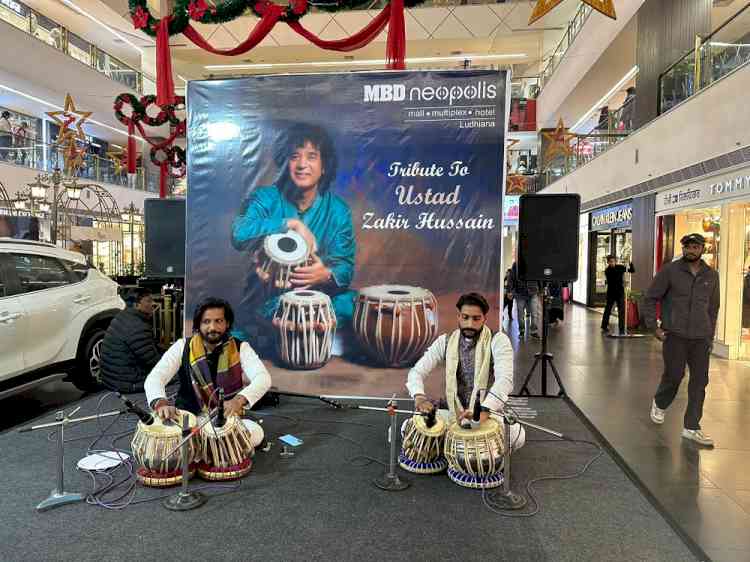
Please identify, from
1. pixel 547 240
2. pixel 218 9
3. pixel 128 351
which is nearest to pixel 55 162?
pixel 218 9

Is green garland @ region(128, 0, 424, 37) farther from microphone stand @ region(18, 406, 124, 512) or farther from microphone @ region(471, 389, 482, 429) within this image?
microphone stand @ region(18, 406, 124, 512)

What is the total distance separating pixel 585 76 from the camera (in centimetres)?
1365

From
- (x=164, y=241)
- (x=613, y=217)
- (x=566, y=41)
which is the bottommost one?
(x=164, y=241)

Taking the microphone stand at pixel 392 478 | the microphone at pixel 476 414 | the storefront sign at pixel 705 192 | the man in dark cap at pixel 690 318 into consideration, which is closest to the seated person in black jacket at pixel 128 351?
the microphone stand at pixel 392 478

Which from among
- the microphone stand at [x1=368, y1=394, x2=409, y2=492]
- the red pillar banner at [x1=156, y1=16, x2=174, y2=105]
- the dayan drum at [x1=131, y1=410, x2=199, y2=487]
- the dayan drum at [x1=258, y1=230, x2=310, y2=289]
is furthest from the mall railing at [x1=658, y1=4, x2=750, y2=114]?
the dayan drum at [x1=131, y1=410, x2=199, y2=487]

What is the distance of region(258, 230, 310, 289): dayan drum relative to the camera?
4.99 meters

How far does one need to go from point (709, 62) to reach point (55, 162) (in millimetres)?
12748

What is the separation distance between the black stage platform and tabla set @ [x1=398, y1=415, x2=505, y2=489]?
8 cm

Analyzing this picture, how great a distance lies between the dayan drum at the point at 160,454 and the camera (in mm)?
3188

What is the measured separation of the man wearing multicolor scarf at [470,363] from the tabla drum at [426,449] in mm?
163

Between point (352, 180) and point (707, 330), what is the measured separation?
3170mm

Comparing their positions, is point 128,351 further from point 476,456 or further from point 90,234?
point 90,234

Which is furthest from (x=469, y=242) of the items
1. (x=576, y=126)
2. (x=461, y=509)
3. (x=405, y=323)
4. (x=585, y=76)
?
(x=576, y=126)

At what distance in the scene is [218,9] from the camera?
5.50 metres
